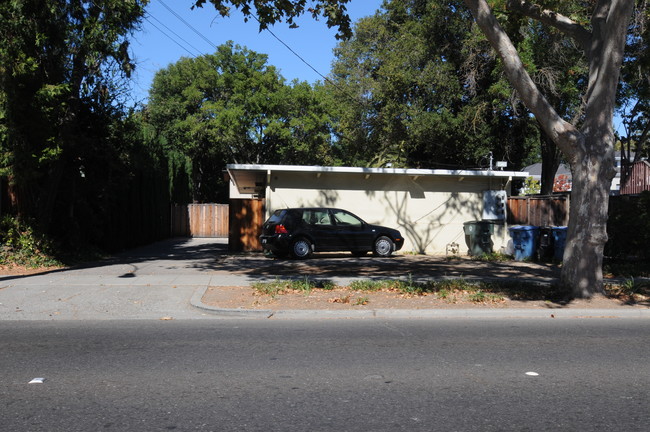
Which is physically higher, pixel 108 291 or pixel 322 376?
pixel 108 291

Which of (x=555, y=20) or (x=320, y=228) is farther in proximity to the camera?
(x=320, y=228)

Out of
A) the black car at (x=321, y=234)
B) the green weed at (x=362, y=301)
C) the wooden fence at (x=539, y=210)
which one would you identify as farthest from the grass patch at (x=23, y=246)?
the wooden fence at (x=539, y=210)

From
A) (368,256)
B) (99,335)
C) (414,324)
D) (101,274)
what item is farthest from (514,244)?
(99,335)

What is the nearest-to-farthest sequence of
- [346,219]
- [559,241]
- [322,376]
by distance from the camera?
[322,376]
[559,241]
[346,219]

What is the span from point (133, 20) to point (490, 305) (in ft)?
38.2

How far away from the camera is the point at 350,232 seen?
17.9 meters

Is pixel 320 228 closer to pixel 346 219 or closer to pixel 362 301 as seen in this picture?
pixel 346 219

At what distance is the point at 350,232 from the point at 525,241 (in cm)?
551

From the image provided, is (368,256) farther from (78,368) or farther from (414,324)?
(78,368)

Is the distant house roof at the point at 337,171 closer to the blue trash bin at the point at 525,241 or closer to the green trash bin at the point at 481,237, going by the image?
the green trash bin at the point at 481,237

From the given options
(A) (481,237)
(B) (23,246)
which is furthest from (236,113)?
(B) (23,246)

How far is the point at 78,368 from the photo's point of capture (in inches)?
235

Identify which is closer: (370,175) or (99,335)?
(99,335)

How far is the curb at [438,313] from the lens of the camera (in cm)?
912
